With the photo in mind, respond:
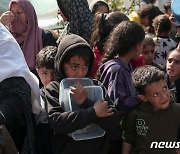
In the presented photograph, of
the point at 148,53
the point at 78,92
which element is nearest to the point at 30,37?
the point at 148,53

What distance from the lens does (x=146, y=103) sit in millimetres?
2447

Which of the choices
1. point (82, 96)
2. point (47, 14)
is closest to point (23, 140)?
point (82, 96)

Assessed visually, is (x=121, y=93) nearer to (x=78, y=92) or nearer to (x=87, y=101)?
(x=87, y=101)

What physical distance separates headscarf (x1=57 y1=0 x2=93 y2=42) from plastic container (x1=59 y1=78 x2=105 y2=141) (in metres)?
1.52

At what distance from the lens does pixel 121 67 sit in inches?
98.7

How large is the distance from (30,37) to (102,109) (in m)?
1.61

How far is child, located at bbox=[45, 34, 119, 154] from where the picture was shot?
208 cm

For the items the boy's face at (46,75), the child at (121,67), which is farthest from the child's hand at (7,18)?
the child at (121,67)

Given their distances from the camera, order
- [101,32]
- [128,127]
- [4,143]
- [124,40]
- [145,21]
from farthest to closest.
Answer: [145,21], [101,32], [124,40], [128,127], [4,143]

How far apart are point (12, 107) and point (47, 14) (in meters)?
6.20

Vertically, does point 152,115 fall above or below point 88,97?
below

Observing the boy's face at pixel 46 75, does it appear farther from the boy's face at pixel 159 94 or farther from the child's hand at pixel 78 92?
the boy's face at pixel 159 94

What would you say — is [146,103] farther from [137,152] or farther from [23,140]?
[23,140]

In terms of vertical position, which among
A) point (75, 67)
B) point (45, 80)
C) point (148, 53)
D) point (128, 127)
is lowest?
point (128, 127)
